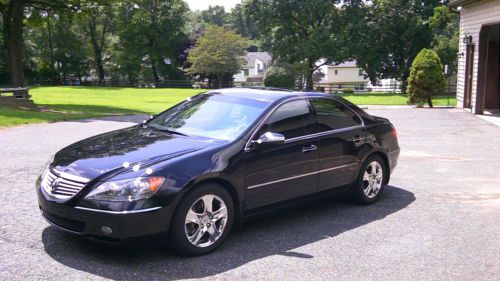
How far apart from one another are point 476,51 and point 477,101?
6.43ft

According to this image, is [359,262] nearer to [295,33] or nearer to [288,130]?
[288,130]

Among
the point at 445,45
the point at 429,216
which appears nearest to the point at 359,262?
the point at 429,216

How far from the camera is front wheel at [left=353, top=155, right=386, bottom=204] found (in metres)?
6.70

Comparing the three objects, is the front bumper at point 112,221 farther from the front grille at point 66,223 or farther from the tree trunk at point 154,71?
the tree trunk at point 154,71

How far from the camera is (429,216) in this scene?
21.0 feet

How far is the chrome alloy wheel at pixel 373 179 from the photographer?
22.4 ft

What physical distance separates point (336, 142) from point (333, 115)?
0.39 meters

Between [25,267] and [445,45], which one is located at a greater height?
[445,45]

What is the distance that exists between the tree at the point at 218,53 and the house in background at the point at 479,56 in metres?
37.6

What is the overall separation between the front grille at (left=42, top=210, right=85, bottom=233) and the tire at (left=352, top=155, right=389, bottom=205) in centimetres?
351

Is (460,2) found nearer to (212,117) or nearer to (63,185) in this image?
(212,117)

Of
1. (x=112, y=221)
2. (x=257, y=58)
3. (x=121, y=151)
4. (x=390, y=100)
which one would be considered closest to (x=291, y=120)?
(x=121, y=151)

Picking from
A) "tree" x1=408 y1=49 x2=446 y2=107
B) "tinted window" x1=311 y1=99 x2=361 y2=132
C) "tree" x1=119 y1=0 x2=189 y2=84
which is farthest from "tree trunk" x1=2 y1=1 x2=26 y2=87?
"tree" x1=119 y1=0 x2=189 y2=84

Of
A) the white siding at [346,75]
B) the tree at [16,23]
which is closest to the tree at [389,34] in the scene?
the white siding at [346,75]
